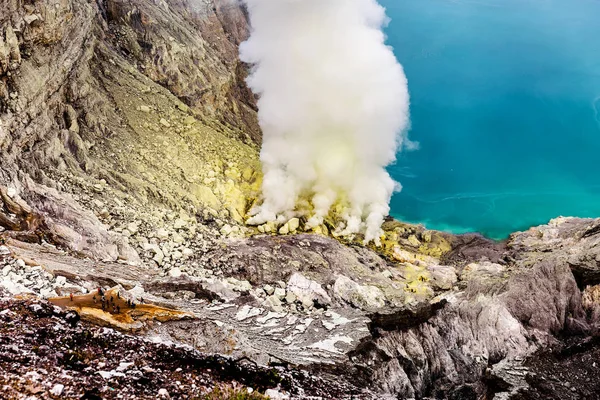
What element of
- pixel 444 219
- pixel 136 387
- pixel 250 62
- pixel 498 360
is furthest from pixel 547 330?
pixel 250 62

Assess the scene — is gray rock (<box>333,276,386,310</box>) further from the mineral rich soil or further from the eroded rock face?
the mineral rich soil

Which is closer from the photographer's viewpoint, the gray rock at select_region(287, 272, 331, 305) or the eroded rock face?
the eroded rock face

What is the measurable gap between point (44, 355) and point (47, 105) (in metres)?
15.5

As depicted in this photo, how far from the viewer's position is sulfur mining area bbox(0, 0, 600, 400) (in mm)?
12234

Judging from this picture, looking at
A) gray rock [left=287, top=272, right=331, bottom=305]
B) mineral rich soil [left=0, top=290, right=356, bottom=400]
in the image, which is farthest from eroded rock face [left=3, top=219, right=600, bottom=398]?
mineral rich soil [left=0, top=290, right=356, bottom=400]

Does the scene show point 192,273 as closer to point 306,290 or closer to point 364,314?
point 306,290

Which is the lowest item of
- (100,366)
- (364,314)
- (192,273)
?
(100,366)

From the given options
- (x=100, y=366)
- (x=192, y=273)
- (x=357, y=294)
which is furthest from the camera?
(x=357, y=294)

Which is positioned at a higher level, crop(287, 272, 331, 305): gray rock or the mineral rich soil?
crop(287, 272, 331, 305): gray rock

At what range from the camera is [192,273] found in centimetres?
1991

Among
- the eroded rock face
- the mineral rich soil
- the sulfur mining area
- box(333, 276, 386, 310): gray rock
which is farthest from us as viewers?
box(333, 276, 386, 310): gray rock

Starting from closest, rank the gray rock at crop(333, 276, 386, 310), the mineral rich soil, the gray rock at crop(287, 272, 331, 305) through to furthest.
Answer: the mineral rich soil → the gray rock at crop(287, 272, 331, 305) → the gray rock at crop(333, 276, 386, 310)

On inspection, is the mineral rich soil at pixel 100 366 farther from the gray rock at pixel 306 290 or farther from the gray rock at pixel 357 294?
the gray rock at pixel 357 294

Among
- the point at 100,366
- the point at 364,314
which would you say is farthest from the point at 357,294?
the point at 100,366
